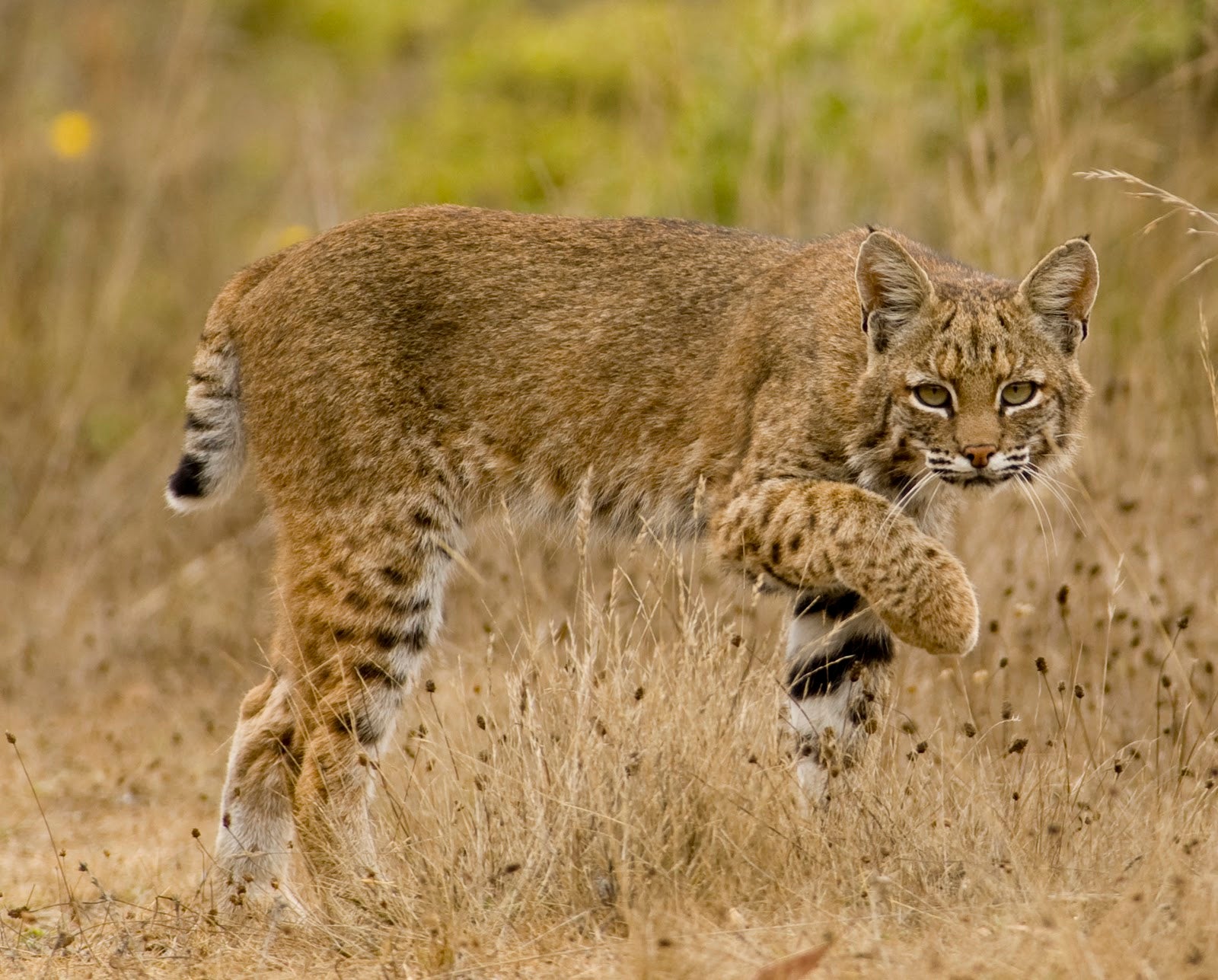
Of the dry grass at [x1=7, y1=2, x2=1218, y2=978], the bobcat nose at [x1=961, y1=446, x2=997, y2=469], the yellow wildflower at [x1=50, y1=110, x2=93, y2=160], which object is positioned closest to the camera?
the dry grass at [x1=7, y1=2, x2=1218, y2=978]

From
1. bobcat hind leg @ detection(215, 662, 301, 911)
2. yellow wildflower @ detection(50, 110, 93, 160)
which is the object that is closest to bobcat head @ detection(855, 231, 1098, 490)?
bobcat hind leg @ detection(215, 662, 301, 911)

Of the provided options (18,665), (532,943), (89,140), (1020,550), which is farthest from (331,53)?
(532,943)

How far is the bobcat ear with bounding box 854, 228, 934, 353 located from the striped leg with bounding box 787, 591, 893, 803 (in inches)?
31.6

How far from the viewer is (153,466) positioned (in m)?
9.61

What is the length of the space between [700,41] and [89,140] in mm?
4201

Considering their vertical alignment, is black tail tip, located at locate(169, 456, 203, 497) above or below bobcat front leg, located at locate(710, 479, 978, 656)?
below

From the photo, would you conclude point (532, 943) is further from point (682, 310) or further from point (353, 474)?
point (682, 310)

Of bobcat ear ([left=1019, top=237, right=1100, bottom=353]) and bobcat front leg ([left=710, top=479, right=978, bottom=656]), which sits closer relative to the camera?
bobcat front leg ([left=710, top=479, right=978, bottom=656])

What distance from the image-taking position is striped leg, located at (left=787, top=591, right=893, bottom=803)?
17.1ft

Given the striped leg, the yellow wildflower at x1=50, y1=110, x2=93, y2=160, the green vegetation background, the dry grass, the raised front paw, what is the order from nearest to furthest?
the dry grass
the raised front paw
the striped leg
the green vegetation background
the yellow wildflower at x1=50, y1=110, x2=93, y2=160

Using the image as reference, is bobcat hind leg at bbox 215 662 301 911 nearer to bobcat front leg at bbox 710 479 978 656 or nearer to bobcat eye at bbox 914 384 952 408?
bobcat front leg at bbox 710 479 978 656

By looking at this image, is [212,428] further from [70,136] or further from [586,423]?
[70,136]

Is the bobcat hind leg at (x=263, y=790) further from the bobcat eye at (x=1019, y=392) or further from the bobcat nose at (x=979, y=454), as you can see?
the bobcat eye at (x=1019, y=392)

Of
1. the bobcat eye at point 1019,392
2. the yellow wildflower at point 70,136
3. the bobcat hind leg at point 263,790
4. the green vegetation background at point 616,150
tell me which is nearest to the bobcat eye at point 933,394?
the bobcat eye at point 1019,392
